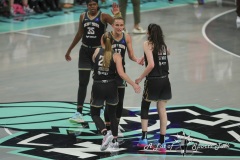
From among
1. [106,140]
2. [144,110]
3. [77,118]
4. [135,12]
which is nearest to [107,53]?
[144,110]

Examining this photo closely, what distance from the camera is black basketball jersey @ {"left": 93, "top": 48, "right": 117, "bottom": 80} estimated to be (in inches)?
390

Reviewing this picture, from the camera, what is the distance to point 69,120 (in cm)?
1153

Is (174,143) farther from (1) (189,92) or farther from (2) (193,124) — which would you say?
(1) (189,92)

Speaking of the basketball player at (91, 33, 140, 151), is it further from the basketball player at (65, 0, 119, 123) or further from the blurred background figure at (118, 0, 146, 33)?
the blurred background figure at (118, 0, 146, 33)

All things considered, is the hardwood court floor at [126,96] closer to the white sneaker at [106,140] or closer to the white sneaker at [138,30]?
the white sneaker at [106,140]

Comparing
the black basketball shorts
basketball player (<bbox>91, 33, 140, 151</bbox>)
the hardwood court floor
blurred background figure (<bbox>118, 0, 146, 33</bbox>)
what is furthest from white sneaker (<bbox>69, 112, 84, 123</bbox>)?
blurred background figure (<bbox>118, 0, 146, 33</bbox>)

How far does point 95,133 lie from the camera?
35.9 feet

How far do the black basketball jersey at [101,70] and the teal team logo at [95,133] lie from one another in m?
1.09

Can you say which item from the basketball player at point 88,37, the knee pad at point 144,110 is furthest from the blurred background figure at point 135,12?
the knee pad at point 144,110

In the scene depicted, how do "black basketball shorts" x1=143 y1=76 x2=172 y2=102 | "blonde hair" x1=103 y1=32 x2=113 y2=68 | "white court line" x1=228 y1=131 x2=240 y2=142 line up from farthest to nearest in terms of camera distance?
"white court line" x1=228 y1=131 x2=240 y2=142 → "black basketball shorts" x1=143 y1=76 x2=172 y2=102 → "blonde hair" x1=103 y1=32 x2=113 y2=68

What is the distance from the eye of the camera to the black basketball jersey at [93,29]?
446 inches

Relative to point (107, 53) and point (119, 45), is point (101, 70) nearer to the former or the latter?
point (107, 53)

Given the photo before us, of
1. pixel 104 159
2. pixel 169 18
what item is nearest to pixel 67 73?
pixel 104 159

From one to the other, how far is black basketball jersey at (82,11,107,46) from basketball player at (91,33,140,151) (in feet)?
4.26
